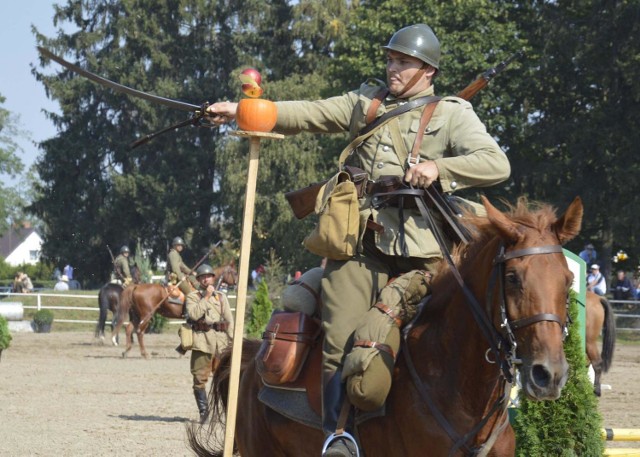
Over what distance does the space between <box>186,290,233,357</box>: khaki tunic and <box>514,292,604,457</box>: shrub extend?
22.4 feet

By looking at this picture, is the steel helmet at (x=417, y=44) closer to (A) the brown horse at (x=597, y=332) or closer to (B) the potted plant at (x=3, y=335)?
(A) the brown horse at (x=597, y=332)

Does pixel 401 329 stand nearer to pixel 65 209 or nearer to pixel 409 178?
pixel 409 178

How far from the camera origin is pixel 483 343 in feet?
14.9

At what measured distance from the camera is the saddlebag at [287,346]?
17.4 ft

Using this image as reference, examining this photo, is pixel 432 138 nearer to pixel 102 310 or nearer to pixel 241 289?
pixel 241 289

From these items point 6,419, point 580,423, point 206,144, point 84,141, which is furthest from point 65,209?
point 580,423

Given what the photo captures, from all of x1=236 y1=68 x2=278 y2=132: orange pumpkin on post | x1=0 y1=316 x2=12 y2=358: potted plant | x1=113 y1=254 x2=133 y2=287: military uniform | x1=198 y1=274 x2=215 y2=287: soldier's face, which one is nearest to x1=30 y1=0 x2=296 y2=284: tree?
x1=113 y1=254 x2=133 y2=287: military uniform

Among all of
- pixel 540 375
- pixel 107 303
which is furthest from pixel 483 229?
pixel 107 303

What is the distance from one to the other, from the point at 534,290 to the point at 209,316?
1076cm

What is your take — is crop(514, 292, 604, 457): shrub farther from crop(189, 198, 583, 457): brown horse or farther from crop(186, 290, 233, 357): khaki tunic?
crop(186, 290, 233, 357): khaki tunic

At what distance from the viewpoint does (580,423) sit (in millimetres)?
7137

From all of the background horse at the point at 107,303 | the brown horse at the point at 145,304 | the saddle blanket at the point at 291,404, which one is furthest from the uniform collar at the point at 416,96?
the background horse at the point at 107,303

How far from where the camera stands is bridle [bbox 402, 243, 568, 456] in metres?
4.14

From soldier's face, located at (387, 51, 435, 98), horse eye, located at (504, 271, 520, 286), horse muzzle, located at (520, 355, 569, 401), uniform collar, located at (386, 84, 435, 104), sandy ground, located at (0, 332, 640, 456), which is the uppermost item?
soldier's face, located at (387, 51, 435, 98)
